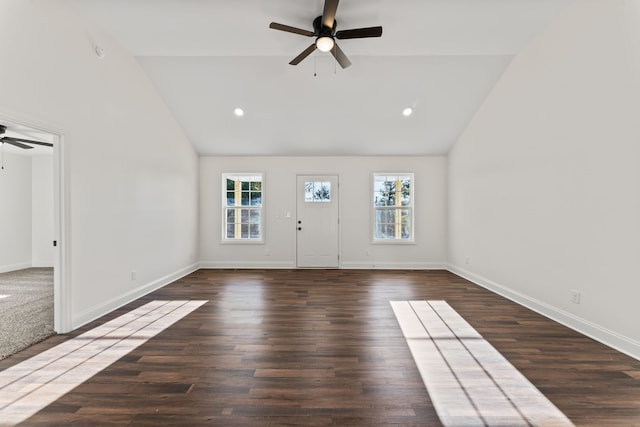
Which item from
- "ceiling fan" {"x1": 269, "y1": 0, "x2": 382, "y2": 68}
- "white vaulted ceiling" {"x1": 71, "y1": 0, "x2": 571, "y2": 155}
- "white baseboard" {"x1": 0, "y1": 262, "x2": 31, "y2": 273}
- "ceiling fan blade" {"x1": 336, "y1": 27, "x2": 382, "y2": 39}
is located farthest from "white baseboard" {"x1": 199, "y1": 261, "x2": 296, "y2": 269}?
"ceiling fan blade" {"x1": 336, "y1": 27, "x2": 382, "y2": 39}

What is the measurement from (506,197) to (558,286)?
1455 mm

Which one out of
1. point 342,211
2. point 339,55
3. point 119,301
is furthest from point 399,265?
point 119,301

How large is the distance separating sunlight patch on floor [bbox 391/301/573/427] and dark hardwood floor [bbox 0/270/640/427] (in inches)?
3.5

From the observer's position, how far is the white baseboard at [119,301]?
10.6ft

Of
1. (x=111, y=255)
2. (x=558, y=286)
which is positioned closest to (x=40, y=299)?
(x=111, y=255)

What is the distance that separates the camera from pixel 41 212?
272 inches

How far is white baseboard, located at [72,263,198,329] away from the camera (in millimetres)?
3230

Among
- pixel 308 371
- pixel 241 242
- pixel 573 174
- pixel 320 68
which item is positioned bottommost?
pixel 308 371

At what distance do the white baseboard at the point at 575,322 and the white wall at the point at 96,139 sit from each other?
5.25m

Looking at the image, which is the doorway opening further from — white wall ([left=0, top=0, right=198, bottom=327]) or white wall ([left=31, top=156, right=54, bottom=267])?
white wall ([left=0, top=0, right=198, bottom=327])

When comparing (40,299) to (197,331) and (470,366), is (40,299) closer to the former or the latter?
(197,331)

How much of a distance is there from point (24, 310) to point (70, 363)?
2038 millimetres

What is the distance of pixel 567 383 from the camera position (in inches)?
85.9

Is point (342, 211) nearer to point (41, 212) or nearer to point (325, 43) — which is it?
A: point (325, 43)
